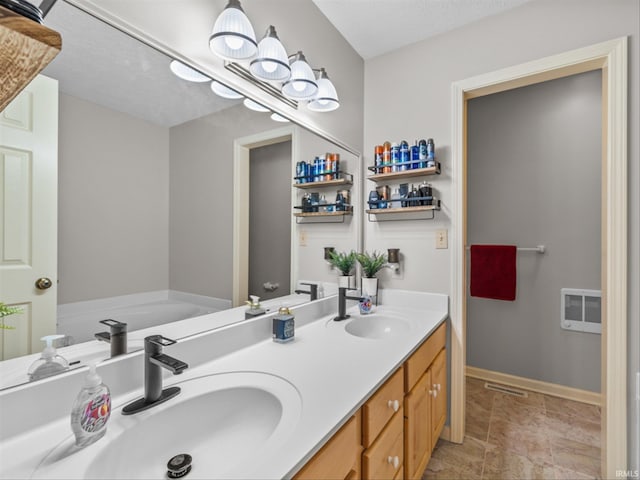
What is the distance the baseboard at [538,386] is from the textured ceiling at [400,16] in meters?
2.56

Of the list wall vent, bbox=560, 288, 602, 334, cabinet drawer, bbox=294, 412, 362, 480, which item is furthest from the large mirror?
wall vent, bbox=560, 288, 602, 334

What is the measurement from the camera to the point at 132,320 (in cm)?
92

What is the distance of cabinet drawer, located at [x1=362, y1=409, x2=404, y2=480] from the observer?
909mm

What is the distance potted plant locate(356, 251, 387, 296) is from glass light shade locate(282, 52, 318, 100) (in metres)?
1.00

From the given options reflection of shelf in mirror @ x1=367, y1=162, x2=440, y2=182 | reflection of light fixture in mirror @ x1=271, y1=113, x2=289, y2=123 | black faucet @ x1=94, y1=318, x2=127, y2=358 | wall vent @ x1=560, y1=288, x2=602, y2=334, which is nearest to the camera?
black faucet @ x1=94, y1=318, x2=127, y2=358

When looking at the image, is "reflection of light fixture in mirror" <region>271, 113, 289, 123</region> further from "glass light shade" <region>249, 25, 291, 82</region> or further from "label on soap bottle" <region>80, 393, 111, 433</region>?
"label on soap bottle" <region>80, 393, 111, 433</region>

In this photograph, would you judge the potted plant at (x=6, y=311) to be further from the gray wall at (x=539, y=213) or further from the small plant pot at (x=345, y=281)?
the gray wall at (x=539, y=213)

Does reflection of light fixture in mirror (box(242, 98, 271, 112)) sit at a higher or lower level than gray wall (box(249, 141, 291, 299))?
higher

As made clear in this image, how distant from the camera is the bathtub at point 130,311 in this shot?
31.1 inches

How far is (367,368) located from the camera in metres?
1.01

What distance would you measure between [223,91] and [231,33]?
0.63 ft

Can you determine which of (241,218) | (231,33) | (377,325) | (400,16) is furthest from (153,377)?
(400,16)

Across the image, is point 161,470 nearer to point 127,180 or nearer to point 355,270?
point 127,180

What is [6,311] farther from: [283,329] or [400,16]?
[400,16]
